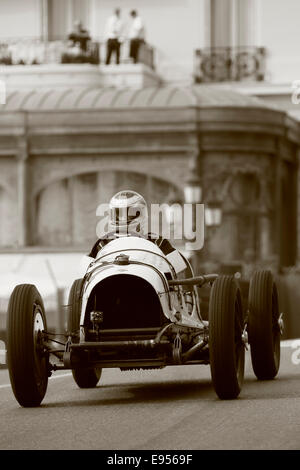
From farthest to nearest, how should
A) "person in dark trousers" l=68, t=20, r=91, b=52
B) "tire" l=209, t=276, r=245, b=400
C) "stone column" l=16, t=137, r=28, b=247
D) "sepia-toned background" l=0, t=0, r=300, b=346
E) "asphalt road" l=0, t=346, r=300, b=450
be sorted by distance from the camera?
"person in dark trousers" l=68, t=20, r=91, b=52, "stone column" l=16, t=137, r=28, b=247, "sepia-toned background" l=0, t=0, r=300, b=346, "tire" l=209, t=276, r=245, b=400, "asphalt road" l=0, t=346, r=300, b=450

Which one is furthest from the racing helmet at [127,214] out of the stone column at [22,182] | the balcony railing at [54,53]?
the balcony railing at [54,53]

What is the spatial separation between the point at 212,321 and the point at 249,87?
1282 inches

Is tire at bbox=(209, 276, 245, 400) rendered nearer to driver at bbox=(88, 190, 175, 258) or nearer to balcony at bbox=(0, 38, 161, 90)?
driver at bbox=(88, 190, 175, 258)

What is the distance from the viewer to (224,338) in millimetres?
11367

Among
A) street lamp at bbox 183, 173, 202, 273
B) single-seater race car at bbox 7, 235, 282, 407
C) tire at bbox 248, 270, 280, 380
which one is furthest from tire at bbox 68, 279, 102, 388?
street lamp at bbox 183, 173, 202, 273

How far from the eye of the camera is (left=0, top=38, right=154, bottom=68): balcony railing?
42531mm

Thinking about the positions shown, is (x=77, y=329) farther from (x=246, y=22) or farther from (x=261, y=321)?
(x=246, y=22)

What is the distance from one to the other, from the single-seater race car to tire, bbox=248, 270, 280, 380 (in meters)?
0.01

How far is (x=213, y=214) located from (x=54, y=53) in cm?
984

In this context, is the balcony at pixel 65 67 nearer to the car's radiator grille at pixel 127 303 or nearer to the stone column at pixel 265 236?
the stone column at pixel 265 236

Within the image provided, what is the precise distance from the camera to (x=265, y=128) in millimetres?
37719

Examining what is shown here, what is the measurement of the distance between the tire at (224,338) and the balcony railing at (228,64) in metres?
33.2

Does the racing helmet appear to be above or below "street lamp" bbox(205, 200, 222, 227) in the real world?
above
